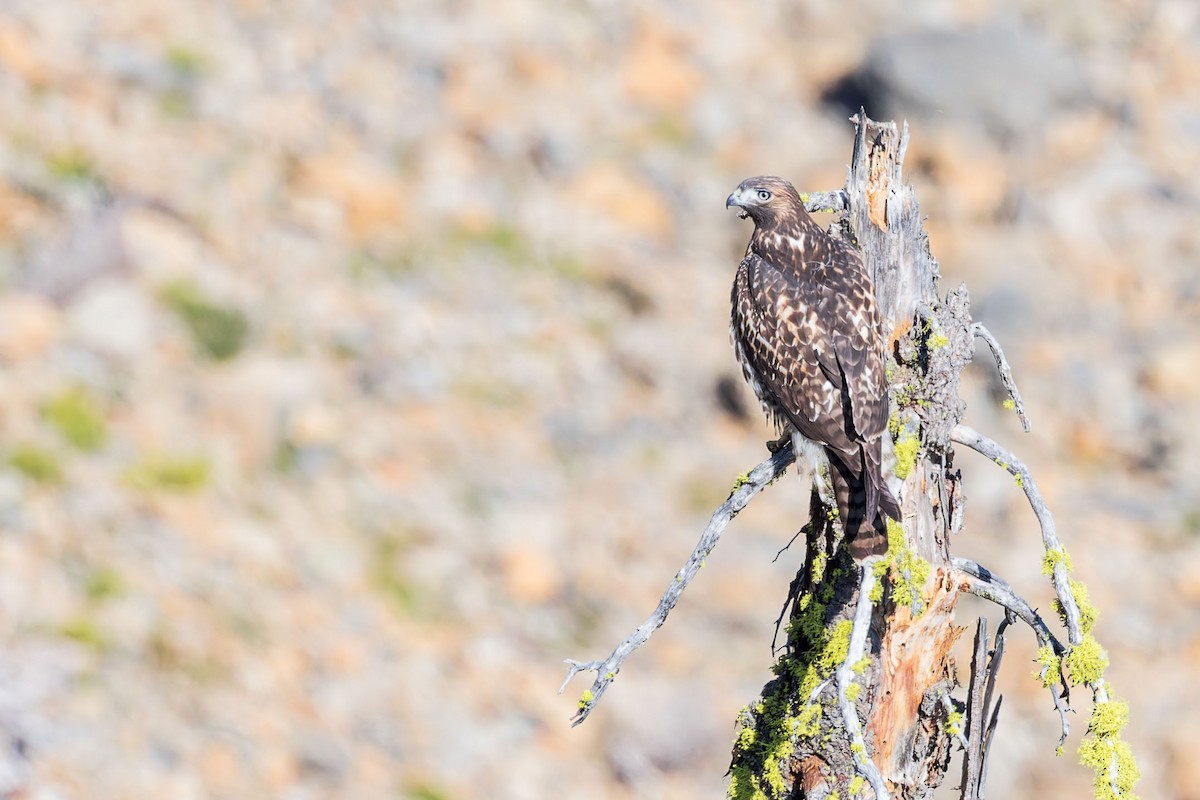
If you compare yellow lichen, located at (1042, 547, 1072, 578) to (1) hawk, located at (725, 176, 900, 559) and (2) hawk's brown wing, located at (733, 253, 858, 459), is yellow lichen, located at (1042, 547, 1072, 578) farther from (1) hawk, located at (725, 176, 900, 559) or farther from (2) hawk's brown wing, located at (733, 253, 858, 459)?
(2) hawk's brown wing, located at (733, 253, 858, 459)

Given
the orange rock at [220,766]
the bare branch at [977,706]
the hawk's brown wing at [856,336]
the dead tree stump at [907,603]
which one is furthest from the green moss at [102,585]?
the bare branch at [977,706]

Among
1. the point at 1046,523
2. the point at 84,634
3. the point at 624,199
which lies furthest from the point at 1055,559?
the point at 624,199

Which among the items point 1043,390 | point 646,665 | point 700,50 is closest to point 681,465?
point 646,665

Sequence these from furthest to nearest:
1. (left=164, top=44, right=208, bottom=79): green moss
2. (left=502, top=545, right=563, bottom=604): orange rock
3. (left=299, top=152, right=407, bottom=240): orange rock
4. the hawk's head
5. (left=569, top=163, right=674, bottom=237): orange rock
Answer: (left=569, top=163, right=674, bottom=237): orange rock
(left=164, top=44, right=208, bottom=79): green moss
(left=299, top=152, right=407, bottom=240): orange rock
(left=502, top=545, right=563, bottom=604): orange rock
the hawk's head

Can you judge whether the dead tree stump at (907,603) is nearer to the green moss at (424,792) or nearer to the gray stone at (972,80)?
the green moss at (424,792)

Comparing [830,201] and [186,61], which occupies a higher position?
[186,61]

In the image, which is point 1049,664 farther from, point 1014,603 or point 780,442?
point 780,442

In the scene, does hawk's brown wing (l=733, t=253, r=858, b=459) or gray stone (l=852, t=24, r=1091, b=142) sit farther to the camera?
gray stone (l=852, t=24, r=1091, b=142)

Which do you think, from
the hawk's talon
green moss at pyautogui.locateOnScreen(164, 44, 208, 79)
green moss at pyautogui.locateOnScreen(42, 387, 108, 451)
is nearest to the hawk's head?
the hawk's talon
